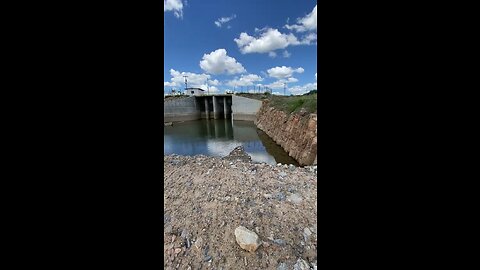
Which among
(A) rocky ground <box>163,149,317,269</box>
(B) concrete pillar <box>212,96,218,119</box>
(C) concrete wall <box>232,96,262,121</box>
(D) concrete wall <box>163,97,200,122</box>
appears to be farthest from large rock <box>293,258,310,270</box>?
(B) concrete pillar <box>212,96,218,119</box>

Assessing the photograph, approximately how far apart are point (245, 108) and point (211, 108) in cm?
588

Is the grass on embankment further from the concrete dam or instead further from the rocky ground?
the concrete dam

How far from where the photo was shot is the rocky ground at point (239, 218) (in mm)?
1945

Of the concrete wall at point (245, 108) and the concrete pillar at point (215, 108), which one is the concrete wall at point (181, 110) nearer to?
the concrete pillar at point (215, 108)

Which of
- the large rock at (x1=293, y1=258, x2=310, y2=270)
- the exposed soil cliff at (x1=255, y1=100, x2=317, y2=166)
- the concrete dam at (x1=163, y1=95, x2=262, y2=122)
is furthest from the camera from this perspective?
the concrete dam at (x1=163, y1=95, x2=262, y2=122)

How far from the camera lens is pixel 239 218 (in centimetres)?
252

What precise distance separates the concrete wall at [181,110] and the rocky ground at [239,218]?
20.0m

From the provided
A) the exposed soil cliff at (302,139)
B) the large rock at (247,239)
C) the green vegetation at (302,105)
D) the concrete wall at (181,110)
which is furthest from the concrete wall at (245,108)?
the large rock at (247,239)

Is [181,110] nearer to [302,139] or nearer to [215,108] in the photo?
[215,108]

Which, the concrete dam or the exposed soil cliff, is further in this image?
the concrete dam

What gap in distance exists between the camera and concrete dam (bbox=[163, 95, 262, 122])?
885 inches
